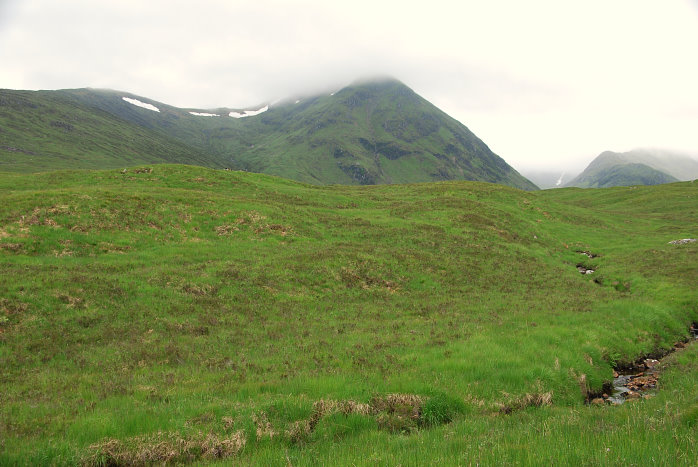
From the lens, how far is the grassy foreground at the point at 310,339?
8.01 metres

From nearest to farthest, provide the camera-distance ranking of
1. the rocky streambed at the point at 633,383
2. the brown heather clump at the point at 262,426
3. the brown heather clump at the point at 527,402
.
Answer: the brown heather clump at the point at 262,426 → the brown heather clump at the point at 527,402 → the rocky streambed at the point at 633,383

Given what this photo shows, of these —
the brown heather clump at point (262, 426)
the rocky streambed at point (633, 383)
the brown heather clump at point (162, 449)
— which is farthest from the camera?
the rocky streambed at point (633, 383)

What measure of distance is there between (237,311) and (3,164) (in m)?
242

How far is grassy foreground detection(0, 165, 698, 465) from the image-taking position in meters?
8.01

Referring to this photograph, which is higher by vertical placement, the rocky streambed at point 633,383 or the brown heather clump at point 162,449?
the brown heather clump at point 162,449

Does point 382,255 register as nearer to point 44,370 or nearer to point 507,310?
point 507,310

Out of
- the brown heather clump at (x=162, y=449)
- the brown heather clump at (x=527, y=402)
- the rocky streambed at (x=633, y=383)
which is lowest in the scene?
the rocky streambed at (x=633, y=383)

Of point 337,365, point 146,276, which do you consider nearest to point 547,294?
point 337,365

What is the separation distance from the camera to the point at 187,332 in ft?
56.2

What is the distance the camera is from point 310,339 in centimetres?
1711

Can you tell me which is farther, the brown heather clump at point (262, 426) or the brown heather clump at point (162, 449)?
the brown heather clump at point (262, 426)

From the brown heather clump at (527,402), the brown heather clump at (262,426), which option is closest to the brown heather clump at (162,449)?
the brown heather clump at (262,426)

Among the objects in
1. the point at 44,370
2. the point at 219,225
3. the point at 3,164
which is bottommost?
the point at 44,370

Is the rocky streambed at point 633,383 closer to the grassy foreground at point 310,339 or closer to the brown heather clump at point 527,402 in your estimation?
the grassy foreground at point 310,339
